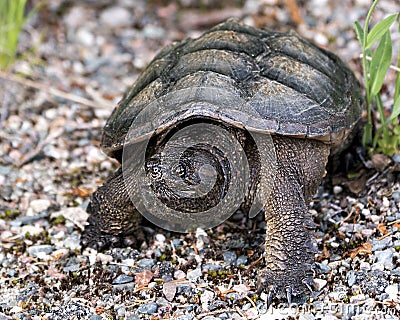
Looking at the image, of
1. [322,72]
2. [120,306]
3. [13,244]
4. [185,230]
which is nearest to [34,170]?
[13,244]

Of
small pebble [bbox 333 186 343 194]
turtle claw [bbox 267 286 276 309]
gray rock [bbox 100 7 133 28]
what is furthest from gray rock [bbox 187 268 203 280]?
gray rock [bbox 100 7 133 28]

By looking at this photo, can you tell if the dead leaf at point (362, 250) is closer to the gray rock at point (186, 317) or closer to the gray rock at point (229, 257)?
the gray rock at point (229, 257)

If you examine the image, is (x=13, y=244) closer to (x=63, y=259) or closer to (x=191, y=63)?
(x=63, y=259)

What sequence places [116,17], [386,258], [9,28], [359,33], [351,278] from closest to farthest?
[351,278] < [386,258] < [359,33] < [9,28] < [116,17]

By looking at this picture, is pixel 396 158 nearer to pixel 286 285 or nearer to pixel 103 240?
pixel 286 285

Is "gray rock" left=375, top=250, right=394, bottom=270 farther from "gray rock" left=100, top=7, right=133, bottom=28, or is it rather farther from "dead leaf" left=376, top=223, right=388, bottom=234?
"gray rock" left=100, top=7, right=133, bottom=28

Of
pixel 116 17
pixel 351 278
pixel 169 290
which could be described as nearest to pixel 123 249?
pixel 169 290
